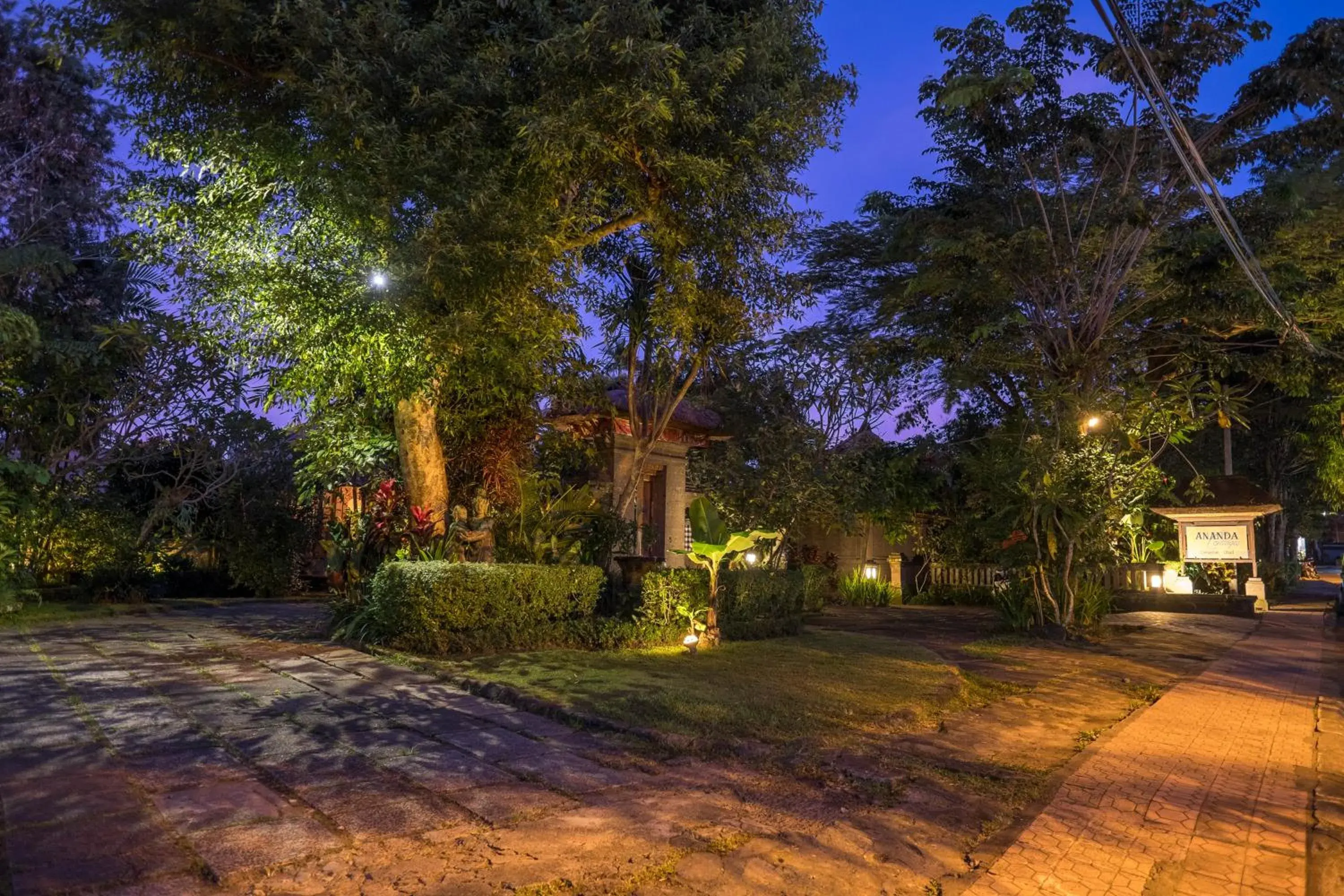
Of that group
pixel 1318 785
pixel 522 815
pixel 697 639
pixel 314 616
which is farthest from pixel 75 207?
pixel 1318 785

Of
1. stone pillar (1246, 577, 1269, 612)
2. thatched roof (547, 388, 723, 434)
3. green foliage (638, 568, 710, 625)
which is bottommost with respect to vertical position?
stone pillar (1246, 577, 1269, 612)

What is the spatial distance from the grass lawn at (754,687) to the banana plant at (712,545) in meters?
0.44

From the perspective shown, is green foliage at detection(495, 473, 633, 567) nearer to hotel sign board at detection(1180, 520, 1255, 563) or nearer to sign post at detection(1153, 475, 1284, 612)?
sign post at detection(1153, 475, 1284, 612)

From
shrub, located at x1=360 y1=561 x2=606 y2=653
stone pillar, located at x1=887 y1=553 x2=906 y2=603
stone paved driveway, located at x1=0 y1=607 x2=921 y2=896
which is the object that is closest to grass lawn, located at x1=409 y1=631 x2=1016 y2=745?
shrub, located at x1=360 y1=561 x2=606 y2=653

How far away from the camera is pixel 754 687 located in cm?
812

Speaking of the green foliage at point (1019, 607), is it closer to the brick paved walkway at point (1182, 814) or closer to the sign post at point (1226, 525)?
the brick paved walkway at point (1182, 814)

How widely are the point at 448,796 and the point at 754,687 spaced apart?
159 inches

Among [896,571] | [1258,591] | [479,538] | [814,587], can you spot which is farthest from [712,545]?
[1258,591]

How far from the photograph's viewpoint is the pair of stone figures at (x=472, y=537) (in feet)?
36.7

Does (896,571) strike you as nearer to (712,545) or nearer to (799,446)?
(799,446)

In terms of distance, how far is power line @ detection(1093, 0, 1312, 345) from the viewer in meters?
6.71

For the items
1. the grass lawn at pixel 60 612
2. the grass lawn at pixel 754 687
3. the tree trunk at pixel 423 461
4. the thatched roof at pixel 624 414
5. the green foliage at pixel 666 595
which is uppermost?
the thatched roof at pixel 624 414

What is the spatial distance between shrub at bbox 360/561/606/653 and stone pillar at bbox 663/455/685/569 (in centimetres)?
732

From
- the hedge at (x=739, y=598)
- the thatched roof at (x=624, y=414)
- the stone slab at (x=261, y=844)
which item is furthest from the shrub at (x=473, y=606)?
the stone slab at (x=261, y=844)
